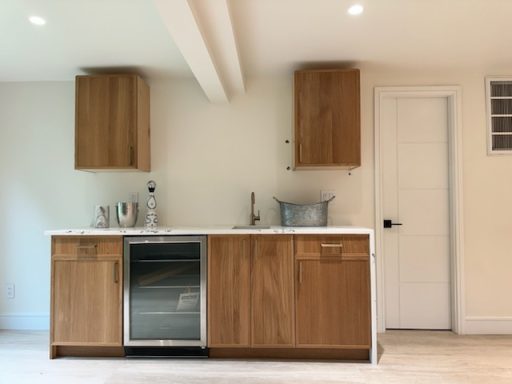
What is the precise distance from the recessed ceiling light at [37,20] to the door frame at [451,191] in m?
2.58

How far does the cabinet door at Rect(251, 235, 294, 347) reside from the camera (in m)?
2.55

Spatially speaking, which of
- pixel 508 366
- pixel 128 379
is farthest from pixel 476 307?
pixel 128 379

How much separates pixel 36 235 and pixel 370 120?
3206mm

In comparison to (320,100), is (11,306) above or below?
below

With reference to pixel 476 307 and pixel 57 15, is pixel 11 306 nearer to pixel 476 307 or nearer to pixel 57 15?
pixel 57 15

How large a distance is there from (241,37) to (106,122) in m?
1.30

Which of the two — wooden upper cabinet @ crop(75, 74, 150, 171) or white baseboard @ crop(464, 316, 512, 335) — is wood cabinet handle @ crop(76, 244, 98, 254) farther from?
white baseboard @ crop(464, 316, 512, 335)

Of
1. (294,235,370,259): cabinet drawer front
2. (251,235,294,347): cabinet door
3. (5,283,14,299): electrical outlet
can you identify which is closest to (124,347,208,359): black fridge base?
(251,235,294,347): cabinet door

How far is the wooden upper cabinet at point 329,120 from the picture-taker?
283 centimetres

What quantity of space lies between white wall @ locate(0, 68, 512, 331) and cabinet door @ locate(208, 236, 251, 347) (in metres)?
0.61

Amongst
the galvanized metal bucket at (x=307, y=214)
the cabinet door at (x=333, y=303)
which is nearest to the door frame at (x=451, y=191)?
the galvanized metal bucket at (x=307, y=214)

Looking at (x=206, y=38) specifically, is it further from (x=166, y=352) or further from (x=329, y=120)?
(x=166, y=352)

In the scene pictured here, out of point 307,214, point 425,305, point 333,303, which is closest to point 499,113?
point 425,305

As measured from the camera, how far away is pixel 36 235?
3.25 m
